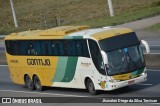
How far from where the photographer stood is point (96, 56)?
2197cm

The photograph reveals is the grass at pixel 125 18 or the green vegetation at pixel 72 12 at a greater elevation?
the grass at pixel 125 18

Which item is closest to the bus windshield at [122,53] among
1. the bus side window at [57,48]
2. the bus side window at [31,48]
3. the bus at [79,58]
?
the bus at [79,58]

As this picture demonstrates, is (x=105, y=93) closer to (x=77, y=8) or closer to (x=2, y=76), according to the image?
(x=2, y=76)

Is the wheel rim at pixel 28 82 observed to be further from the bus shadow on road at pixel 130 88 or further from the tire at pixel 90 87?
the tire at pixel 90 87

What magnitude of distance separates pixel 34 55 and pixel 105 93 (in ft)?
15.8

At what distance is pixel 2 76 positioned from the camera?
3250cm

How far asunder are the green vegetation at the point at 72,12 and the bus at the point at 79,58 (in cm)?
2402

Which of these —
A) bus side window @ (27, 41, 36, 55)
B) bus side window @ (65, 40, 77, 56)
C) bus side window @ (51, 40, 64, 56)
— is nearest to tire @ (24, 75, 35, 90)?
bus side window @ (27, 41, 36, 55)

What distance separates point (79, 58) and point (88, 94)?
1511mm

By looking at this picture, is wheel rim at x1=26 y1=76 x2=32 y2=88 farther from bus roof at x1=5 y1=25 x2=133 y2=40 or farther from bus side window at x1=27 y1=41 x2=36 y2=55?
bus roof at x1=5 y1=25 x2=133 y2=40

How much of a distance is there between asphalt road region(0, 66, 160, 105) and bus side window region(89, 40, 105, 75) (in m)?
1.07

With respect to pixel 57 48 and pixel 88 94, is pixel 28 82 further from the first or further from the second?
pixel 88 94

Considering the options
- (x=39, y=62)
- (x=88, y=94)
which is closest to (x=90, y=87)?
(x=88, y=94)

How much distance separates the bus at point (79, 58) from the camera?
21594mm
